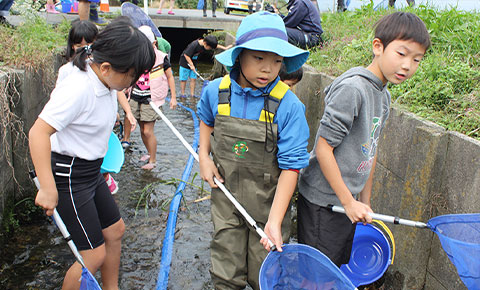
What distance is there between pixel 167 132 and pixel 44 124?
16.5 feet

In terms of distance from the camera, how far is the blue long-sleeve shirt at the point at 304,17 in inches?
266

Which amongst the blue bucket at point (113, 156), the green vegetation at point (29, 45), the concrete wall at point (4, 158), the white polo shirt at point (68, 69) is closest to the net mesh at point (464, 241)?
the white polo shirt at point (68, 69)

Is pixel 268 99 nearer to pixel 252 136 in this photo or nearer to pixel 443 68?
pixel 252 136

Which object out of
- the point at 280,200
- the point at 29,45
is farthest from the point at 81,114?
the point at 29,45

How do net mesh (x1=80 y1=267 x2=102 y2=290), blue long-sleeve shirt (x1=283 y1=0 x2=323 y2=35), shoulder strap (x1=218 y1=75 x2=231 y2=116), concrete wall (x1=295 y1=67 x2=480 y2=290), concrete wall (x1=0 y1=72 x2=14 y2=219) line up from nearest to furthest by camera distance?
net mesh (x1=80 y1=267 x2=102 y2=290) → shoulder strap (x1=218 y1=75 x2=231 y2=116) → concrete wall (x1=295 y1=67 x2=480 y2=290) → concrete wall (x1=0 y1=72 x2=14 y2=219) → blue long-sleeve shirt (x1=283 y1=0 x2=323 y2=35)

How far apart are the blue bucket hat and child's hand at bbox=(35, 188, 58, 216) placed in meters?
1.10

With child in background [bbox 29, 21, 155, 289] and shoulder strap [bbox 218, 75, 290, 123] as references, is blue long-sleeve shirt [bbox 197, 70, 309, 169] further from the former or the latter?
child in background [bbox 29, 21, 155, 289]

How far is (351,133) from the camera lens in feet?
7.61

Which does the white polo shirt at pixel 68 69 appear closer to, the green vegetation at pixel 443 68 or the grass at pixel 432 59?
the grass at pixel 432 59

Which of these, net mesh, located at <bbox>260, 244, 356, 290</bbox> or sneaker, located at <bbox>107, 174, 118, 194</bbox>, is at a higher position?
net mesh, located at <bbox>260, 244, 356, 290</bbox>

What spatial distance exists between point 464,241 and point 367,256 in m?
1.28

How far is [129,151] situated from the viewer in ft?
19.9

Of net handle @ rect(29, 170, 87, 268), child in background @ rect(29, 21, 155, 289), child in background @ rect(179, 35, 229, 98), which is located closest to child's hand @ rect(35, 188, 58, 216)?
child in background @ rect(29, 21, 155, 289)

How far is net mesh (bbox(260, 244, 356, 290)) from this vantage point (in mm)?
1932
